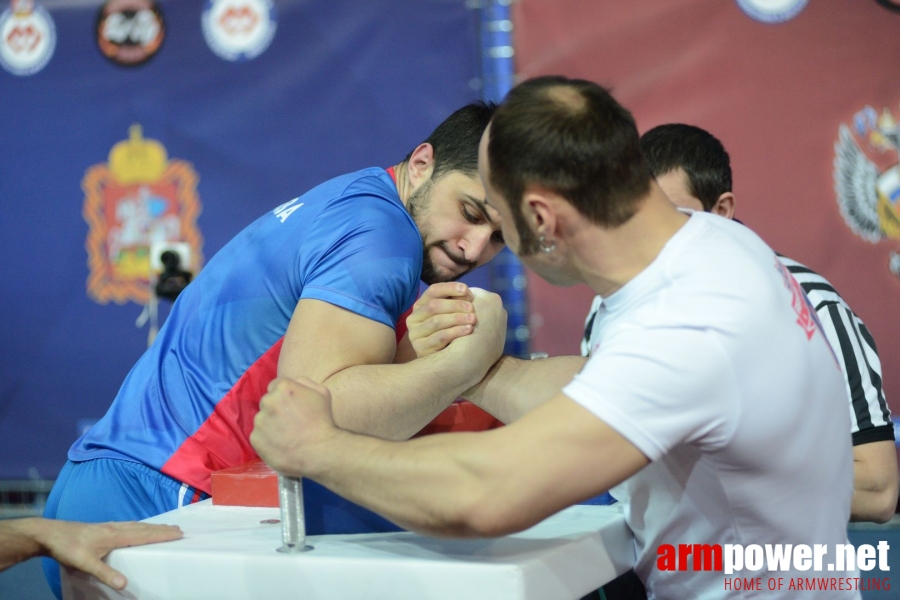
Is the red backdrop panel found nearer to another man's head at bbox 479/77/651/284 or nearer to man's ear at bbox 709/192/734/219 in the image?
man's ear at bbox 709/192/734/219

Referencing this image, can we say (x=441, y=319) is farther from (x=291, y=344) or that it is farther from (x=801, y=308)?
(x=801, y=308)

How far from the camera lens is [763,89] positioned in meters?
3.34

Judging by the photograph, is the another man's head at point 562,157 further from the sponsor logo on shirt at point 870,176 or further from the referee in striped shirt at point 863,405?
the sponsor logo on shirt at point 870,176

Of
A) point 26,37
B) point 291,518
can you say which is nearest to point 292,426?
point 291,518

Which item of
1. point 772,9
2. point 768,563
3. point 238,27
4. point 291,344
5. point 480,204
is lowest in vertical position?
point 768,563

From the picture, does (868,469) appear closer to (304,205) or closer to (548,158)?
(548,158)

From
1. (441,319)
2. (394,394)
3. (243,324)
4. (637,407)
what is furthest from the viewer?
(243,324)

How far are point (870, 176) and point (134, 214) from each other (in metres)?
3.00

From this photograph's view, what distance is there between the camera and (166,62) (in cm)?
385

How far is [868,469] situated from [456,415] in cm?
85

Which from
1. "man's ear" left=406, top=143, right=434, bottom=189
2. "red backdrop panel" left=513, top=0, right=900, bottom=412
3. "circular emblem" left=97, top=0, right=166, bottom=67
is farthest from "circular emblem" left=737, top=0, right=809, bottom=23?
"circular emblem" left=97, top=0, right=166, bottom=67

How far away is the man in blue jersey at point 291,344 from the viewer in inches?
63.3

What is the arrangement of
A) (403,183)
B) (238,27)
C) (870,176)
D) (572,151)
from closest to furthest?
(572,151)
(403,183)
(870,176)
(238,27)

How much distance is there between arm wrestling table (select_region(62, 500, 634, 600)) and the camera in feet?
3.67
